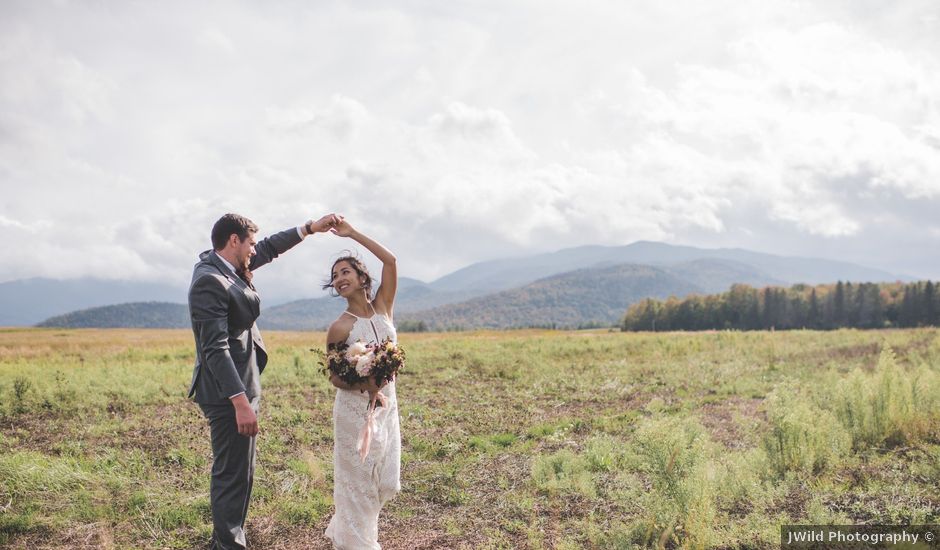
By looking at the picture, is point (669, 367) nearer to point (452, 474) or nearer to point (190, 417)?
point (452, 474)

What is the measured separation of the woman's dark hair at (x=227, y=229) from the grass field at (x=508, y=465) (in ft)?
10.7

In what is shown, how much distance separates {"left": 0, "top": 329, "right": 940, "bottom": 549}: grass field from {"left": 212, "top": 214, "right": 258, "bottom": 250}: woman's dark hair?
3.27 meters

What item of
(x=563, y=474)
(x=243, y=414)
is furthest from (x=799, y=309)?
(x=243, y=414)

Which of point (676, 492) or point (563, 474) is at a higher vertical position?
point (676, 492)

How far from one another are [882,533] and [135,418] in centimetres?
1205

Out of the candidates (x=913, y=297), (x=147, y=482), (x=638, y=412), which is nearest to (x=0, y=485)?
(x=147, y=482)

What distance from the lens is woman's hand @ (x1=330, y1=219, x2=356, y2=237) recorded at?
17.1ft

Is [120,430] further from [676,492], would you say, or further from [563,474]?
[676,492]

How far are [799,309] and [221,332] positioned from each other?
108 meters

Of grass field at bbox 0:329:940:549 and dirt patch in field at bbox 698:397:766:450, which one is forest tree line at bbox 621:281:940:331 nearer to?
dirt patch in field at bbox 698:397:766:450

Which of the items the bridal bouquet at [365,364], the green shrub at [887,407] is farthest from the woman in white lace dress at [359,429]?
the green shrub at [887,407]

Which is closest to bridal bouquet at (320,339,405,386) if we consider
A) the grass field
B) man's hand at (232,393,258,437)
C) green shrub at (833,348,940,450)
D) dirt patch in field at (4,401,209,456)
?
man's hand at (232,393,258,437)

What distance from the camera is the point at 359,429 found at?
4.87 meters

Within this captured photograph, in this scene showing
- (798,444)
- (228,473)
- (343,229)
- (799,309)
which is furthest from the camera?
(799,309)
